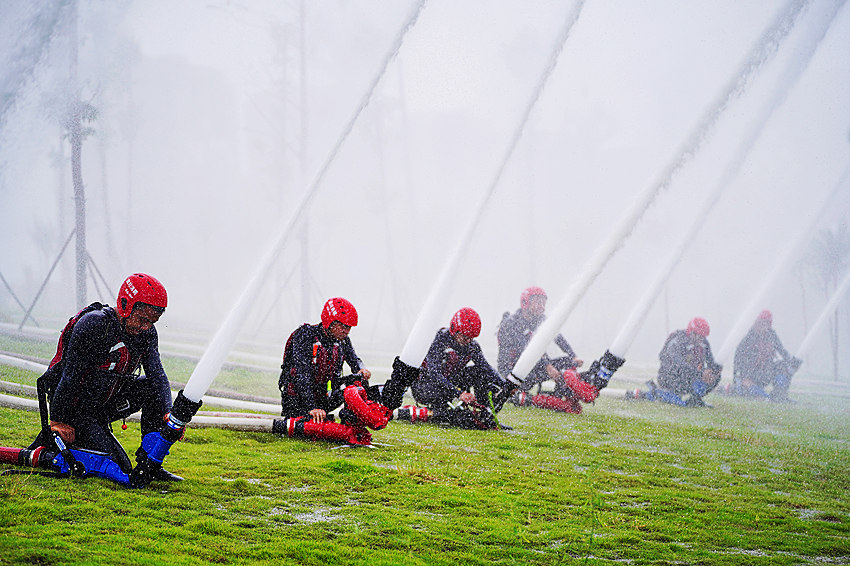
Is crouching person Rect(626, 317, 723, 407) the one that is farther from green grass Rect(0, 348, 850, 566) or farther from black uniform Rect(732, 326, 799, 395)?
green grass Rect(0, 348, 850, 566)

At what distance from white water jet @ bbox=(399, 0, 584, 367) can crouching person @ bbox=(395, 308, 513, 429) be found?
22.4 inches

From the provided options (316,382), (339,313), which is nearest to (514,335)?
(316,382)

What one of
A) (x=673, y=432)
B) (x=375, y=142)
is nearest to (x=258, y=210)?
(x=375, y=142)

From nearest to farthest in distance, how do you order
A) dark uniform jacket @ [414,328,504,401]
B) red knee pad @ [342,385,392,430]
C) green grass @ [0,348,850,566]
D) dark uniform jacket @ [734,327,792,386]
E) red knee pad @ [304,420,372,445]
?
green grass @ [0,348,850,566] < red knee pad @ [342,385,392,430] < red knee pad @ [304,420,372,445] < dark uniform jacket @ [414,328,504,401] < dark uniform jacket @ [734,327,792,386]

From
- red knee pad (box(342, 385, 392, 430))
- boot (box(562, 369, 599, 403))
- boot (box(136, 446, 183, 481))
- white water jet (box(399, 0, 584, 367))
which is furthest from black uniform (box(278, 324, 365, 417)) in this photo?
boot (box(562, 369, 599, 403))

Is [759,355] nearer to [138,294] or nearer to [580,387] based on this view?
[580,387]

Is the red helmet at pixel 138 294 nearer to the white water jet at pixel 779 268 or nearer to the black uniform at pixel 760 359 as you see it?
the white water jet at pixel 779 268

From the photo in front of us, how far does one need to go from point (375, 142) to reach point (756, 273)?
42718 millimetres

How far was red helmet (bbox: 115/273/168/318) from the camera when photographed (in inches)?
199

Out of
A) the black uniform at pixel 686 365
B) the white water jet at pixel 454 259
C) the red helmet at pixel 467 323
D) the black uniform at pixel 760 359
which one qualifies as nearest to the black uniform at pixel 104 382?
the white water jet at pixel 454 259

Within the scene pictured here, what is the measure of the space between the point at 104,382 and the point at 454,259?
4.91 metres

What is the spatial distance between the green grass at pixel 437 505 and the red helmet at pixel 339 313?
1459 millimetres

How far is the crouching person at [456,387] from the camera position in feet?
31.8

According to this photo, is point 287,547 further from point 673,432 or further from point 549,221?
point 549,221
